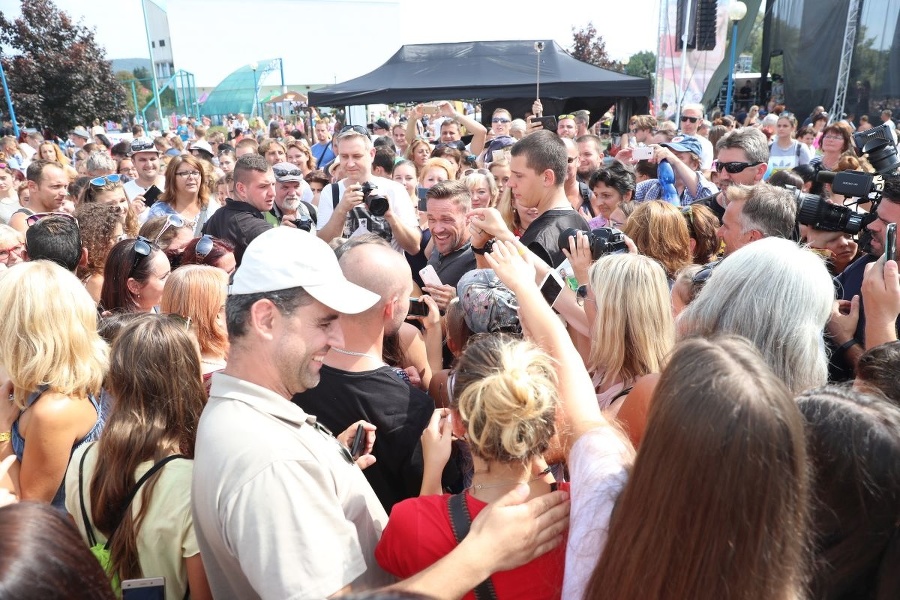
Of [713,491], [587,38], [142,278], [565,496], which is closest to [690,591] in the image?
[713,491]

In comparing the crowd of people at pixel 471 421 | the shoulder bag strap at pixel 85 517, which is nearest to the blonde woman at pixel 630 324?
the crowd of people at pixel 471 421

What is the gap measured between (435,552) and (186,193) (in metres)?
4.87

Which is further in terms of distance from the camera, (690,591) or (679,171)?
(679,171)

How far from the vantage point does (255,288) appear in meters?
1.67

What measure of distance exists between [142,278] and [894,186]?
379 cm

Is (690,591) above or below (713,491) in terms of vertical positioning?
below

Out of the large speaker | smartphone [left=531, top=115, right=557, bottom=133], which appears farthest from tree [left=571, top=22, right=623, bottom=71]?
→ smartphone [left=531, top=115, right=557, bottom=133]

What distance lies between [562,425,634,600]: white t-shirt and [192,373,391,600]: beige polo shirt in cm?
48

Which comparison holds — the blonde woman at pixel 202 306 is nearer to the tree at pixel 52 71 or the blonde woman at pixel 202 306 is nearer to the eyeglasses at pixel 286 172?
the eyeglasses at pixel 286 172

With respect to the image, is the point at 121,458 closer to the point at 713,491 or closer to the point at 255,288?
the point at 255,288

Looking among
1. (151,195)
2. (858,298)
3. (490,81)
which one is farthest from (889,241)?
(490,81)

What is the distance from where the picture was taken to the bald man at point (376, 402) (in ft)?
7.20

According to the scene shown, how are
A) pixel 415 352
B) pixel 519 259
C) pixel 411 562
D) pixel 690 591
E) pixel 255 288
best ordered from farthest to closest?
pixel 415 352, pixel 519 259, pixel 255 288, pixel 411 562, pixel 690 591

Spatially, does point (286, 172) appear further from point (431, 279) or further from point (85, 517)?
point (85, 517)
